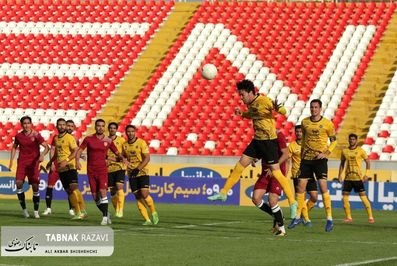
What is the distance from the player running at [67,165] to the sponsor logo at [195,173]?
443 inches

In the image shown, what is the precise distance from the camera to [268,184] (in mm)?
18516

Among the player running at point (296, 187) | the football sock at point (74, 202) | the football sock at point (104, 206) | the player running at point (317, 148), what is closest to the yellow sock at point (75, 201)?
the football sock at point (74, 202)

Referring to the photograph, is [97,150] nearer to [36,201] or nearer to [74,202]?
[74,202]

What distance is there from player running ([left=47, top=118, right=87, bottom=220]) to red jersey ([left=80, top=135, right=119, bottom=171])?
5.74 ft

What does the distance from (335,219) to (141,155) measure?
581cm

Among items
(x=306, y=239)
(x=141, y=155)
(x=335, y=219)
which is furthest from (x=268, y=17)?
(x=306, y=239)

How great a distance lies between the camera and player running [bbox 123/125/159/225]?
2127 centimetres

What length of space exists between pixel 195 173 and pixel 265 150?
17.8 m

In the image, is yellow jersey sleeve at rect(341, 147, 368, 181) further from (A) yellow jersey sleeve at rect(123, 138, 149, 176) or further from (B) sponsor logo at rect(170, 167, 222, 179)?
(B) sponsor logo at rect(170, 167, 222, 179)

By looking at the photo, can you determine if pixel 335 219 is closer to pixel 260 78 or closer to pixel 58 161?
pixel 58 161

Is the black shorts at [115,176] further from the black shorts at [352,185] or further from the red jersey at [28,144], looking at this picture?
the black shorts at [352,185]

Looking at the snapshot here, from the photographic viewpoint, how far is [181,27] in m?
47.9

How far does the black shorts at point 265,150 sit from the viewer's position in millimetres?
17469

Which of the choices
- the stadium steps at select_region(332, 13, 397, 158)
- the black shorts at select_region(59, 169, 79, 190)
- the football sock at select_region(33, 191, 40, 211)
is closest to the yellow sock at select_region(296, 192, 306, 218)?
the black shorts at select_region(59, 169, 79, 190)
